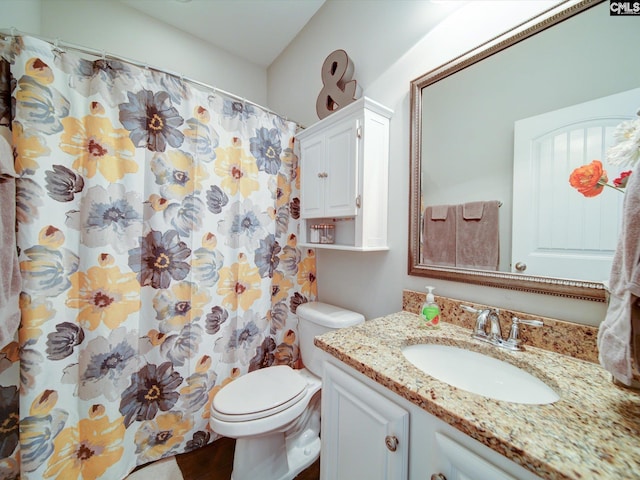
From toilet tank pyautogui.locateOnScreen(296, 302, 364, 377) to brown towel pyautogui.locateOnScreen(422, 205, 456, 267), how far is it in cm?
51

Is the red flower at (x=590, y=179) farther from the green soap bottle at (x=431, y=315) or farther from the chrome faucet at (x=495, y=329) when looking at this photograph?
the green soap bottle at (x=431, y=315)

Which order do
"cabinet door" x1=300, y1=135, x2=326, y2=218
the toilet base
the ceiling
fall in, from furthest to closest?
1. the ceiling
2. "cabinet door" x1=300, y1=135, x2=326, y2=218
3. the toilet base

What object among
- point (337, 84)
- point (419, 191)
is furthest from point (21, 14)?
point (419, 191)

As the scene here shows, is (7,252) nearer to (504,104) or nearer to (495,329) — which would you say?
(495,329)

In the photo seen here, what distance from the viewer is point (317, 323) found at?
4.45 feet

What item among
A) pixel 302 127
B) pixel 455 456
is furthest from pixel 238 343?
pixel 302 127

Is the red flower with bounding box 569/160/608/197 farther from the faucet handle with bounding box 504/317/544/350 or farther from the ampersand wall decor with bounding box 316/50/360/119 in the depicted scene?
the ampersand wall decor with bounding box 316/50/360/119

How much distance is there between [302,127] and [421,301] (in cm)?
141

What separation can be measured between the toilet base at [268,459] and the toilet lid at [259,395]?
0.44 feet

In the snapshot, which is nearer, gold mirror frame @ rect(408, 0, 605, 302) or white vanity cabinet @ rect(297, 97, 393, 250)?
gold mirror frame @ rect(408, 0, 605, 302)

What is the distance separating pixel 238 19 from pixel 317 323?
2123 mm

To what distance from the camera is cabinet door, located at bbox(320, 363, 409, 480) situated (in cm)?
61

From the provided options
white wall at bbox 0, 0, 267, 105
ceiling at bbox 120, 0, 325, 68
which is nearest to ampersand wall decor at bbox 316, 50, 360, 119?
ceiling at bbox 120, 0, 325, 68

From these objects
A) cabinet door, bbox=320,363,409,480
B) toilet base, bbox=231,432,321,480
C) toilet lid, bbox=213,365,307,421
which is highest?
cabinet door, bbox=320,363,409,480
